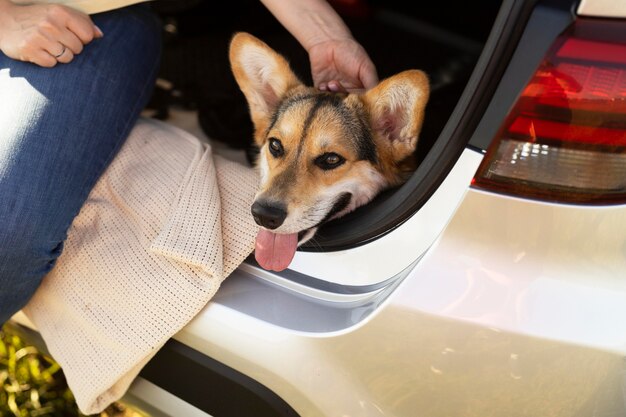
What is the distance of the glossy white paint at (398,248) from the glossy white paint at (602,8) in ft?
1.07

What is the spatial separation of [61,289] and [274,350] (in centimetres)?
71

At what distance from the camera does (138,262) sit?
63.5 inches

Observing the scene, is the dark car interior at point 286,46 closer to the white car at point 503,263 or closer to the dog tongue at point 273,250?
the dog tongue at point 273,250

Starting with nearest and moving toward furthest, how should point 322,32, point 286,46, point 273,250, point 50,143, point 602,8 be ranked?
point 602,8
point 273,250
point 50,143
point 322,32
point 286,46

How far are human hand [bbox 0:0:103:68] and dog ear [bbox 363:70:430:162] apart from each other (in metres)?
0.93

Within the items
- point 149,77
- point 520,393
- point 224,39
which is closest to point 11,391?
point 149,77

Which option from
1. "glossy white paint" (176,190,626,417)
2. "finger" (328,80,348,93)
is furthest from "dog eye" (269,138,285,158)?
"glossy white paint" (176,190,626,417)

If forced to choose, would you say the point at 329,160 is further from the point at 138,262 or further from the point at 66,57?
the point at 66,57

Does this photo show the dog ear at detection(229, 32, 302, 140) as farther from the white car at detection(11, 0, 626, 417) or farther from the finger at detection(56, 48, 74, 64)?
the white car at detection(11, 0, 626, 417)

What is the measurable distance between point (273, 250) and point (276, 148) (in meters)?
0.51

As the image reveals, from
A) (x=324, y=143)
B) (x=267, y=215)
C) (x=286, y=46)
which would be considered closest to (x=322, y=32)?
(x=324, y=143)

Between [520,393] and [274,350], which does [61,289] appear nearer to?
[274,350]

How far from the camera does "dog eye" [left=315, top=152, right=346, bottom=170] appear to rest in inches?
75.4

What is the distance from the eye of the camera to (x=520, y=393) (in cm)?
127
